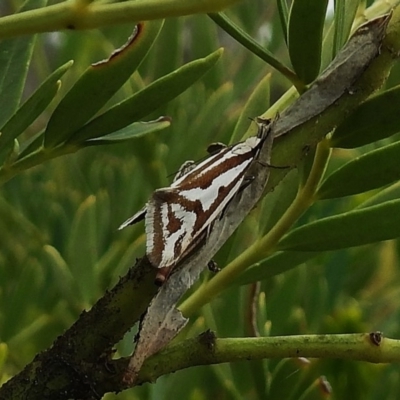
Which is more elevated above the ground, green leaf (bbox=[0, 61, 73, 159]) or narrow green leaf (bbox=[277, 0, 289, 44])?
green leaf (bbox=[0, 61, 73, 159])

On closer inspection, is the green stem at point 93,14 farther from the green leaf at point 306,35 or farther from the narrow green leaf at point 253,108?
the narrow green leaf at point 253,108

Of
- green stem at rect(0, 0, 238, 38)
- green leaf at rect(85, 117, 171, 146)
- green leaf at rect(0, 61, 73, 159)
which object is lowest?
green stem at rect(0, 0, 238, 38)

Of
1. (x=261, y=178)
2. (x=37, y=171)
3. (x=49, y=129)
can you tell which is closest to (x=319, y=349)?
A: (x=261, y=178)

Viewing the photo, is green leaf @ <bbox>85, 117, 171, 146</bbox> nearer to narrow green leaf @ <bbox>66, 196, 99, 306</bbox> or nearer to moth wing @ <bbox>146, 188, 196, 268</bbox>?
moth wing @ <bbox>146, 188, 196, 268</bbox>

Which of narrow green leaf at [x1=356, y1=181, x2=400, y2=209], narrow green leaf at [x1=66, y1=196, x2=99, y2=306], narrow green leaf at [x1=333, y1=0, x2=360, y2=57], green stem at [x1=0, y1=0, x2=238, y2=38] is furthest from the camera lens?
narrow green leaf at [x1=66, y1=196, x2=99, y2=306]

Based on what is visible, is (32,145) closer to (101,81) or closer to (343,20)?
(101,81)

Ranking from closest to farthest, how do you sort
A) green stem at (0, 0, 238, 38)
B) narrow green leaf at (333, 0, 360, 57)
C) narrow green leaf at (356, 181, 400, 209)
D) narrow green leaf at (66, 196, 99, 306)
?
green stem at (0, 0, 238, 38) → narrow green leaf at (333, 0, 360, 57) → narrow green leaf at (356, 181, 400, 209) → narrow green leaf at (66, 196, 99, 306)

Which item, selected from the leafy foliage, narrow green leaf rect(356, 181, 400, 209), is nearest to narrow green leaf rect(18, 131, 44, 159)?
the leafy foliage

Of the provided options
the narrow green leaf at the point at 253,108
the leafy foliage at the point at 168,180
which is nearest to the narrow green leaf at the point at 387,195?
the leafy foliage at the point at 168,180
